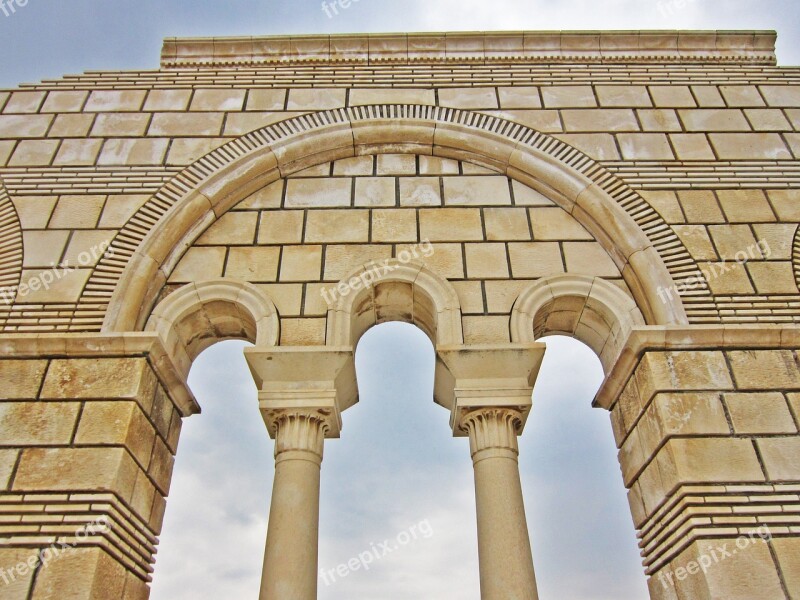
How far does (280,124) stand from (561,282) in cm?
390

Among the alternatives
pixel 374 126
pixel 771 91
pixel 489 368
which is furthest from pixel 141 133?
pixel 771 91

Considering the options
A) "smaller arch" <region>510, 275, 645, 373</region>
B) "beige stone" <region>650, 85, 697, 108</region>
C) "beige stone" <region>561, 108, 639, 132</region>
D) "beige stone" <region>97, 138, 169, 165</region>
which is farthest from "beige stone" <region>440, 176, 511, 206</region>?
"beige stone" <region>97, 138, 169, 165</region>

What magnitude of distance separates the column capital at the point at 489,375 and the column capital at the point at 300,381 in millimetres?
1046

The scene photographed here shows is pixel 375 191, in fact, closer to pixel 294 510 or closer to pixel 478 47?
pixel 478 47

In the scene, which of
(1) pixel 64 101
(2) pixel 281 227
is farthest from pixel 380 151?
(1) pixel 64 101

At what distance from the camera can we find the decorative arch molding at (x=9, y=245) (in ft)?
21.4

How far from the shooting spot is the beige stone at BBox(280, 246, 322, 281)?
22.2 feet

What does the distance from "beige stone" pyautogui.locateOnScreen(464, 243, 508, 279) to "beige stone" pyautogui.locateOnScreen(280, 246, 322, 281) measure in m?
1.62

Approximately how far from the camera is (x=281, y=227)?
7.20 m

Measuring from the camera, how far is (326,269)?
682 centimetres

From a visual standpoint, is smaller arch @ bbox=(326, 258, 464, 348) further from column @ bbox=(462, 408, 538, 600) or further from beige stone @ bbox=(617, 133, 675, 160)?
beige stone @ bbox=(617, 133, 675, 160)

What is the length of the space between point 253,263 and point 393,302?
62.2 inches

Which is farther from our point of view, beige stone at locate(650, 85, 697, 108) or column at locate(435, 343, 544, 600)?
beige stone at locate(650, 85, 697, 108)

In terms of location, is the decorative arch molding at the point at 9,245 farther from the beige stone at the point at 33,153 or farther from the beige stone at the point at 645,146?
the beige stone at the point at 645,146
